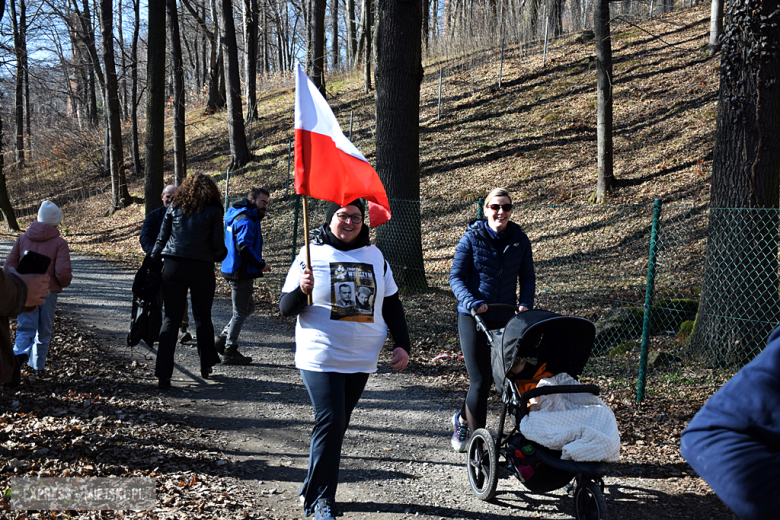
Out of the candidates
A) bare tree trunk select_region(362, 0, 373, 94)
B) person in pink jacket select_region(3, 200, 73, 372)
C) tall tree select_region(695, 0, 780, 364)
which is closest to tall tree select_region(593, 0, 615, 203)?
tall tree select_region(695, 0, 780, 364)

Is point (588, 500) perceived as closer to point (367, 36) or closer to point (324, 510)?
point (324, 510)

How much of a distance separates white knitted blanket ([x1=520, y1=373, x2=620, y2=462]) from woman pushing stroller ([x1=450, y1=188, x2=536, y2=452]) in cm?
83

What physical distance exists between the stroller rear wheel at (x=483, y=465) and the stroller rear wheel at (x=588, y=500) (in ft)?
1.96

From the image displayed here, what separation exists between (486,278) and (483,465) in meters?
1.45

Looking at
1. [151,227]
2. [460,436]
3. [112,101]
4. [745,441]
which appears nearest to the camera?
[745,441]

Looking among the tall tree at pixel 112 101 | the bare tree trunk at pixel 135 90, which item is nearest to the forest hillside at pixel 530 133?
the tall tree at pixel 112 101

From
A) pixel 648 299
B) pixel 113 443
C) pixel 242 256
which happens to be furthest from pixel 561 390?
pixel 242 256

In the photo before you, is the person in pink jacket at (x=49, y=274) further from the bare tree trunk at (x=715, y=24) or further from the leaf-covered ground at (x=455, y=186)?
the bare tree trunk at (x=715, y=24)

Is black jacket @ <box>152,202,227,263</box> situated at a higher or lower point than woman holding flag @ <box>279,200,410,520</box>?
higher

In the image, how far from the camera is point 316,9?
853 inches

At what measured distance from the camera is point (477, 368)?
4.60 metres

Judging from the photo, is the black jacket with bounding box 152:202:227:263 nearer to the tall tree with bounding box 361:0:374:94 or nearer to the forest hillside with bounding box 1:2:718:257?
the forest hillside with bounding box 1:2:718:257

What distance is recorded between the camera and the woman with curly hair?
619 centimetres

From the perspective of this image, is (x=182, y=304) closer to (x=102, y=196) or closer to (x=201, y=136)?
(x=102, y=196)
